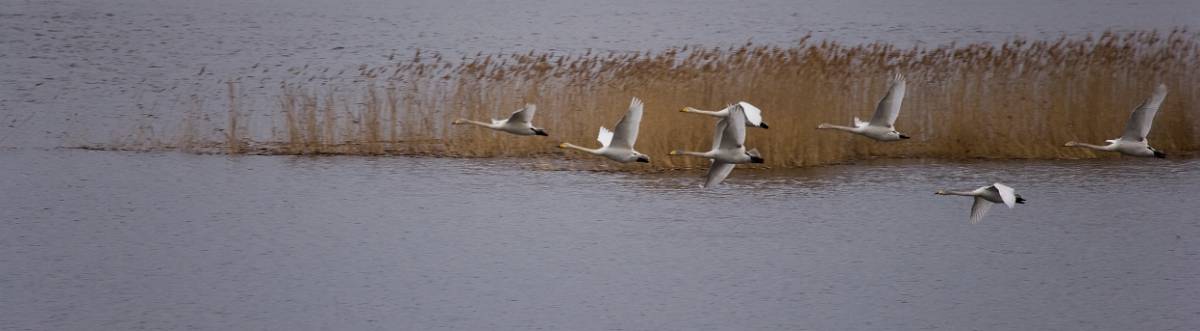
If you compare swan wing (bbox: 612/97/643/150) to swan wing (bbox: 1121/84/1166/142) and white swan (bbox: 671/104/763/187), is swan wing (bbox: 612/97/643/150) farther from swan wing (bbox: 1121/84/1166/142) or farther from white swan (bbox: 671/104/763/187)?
swan wing (bbox: 1121/84/1166/142)

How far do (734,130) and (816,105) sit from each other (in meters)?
4.49

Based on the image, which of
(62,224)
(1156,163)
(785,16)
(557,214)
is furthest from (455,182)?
(785,16)

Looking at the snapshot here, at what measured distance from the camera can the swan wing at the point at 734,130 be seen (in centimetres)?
1212

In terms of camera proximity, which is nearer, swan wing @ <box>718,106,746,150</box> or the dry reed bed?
swan wing @ <box>718,106,746,150</box>

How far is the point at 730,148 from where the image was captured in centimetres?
1253

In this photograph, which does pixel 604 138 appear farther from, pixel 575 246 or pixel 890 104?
pixel 890 104

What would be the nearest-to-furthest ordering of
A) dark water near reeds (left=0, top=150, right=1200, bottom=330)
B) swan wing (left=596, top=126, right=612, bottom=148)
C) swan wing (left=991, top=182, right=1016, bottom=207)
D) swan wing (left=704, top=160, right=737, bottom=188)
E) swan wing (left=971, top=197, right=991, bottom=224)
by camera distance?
swan wing (left=991, top=182, right=1016, bottom=207), swan wing (left=971, top=197, right=991, bottom=224), swan wing (left=704, top=160, right=737, bottom=188), dark water near reeds (left=0, top=150, right=1200, bottom=330), swan wing (left=596, top=126, right=612, bottom=148)

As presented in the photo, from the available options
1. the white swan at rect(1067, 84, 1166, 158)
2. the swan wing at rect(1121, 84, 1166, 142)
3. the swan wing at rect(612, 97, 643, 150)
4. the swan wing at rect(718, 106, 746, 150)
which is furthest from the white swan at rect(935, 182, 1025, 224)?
the swan wing at rect(612, 97, 643, 150)

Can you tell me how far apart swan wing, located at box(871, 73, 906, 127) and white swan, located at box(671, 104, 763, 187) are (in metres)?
1.22

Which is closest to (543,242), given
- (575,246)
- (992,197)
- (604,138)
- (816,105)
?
(575,246)

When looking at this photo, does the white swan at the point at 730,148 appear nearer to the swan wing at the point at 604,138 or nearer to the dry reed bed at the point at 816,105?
the swan wing at the point at 604,138

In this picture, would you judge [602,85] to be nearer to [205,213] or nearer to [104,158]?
[205,213]

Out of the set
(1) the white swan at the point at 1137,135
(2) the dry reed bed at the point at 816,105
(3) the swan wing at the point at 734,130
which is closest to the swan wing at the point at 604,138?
(3) the swan wing at the point at 734,130

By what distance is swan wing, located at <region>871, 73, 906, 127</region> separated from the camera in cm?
1296
